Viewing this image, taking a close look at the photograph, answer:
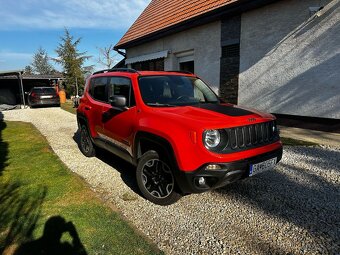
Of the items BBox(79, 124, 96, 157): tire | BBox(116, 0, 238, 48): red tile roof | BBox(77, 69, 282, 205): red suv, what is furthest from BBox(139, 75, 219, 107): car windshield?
BBox(116, 0, 238, 48): red tile roof

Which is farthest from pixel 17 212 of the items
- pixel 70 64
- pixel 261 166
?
pixel 70 64

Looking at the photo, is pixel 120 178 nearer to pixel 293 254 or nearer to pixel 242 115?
pixel 242 115

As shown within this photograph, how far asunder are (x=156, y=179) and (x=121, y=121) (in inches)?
48.0

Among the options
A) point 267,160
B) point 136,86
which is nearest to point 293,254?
point 267,160

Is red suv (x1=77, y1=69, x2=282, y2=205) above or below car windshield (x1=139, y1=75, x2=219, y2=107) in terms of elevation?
below

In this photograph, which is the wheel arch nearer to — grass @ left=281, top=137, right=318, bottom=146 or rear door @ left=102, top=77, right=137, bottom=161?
rear door @ left=102, top=77, right=137, bottom=161

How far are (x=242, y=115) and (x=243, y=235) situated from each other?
1474 mm

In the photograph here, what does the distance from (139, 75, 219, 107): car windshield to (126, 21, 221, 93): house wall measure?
6.96 meters

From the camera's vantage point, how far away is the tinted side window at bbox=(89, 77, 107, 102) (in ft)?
17.5

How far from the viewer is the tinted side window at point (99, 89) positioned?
210 inches

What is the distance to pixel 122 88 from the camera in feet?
15.3

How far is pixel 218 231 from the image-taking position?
3.12 m

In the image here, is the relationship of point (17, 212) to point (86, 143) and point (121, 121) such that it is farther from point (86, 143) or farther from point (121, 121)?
point (86, 143)

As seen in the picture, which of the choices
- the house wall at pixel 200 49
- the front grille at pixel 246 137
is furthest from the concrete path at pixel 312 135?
the house wall at pixel 200 49
